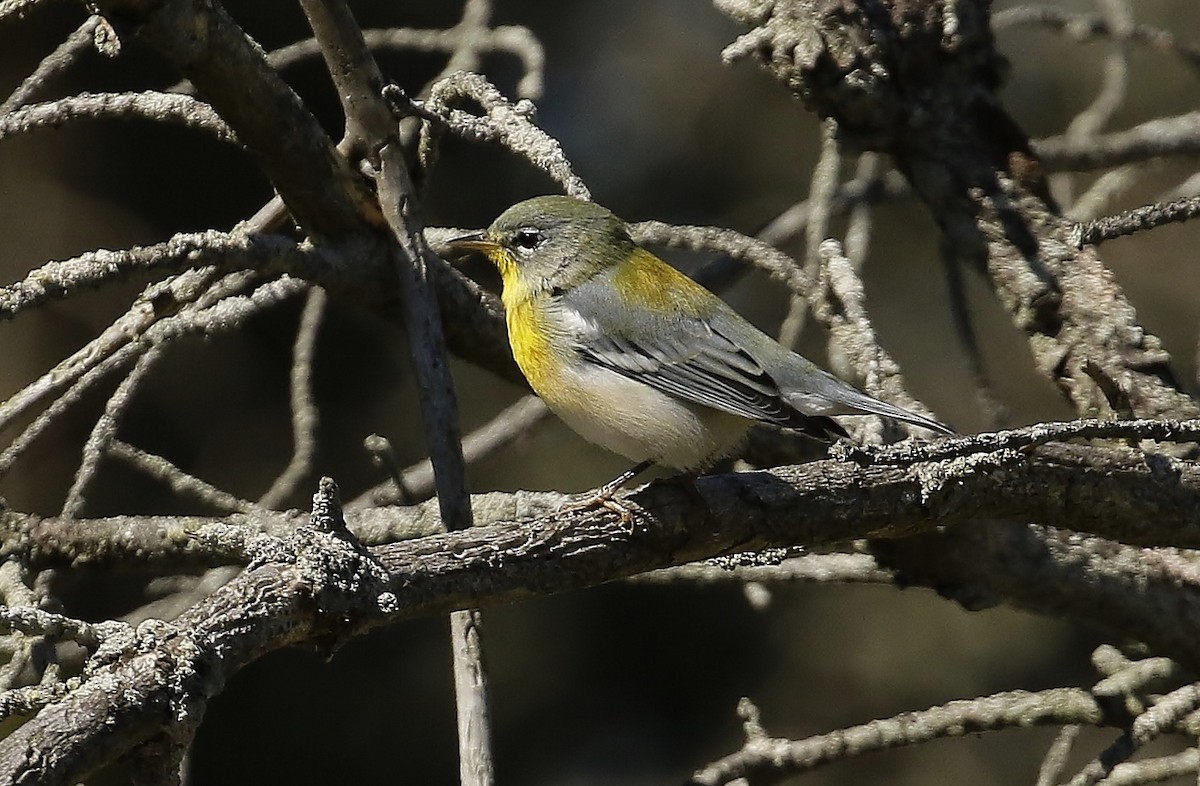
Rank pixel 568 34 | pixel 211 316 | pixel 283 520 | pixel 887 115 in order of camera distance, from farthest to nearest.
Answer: pixel 568 34
pixel 887 115
pixel 283 520
pixel 211 316

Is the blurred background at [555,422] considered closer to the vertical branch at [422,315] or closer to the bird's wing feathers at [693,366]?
the bird's wing feathers at [693,366]

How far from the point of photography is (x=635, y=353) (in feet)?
11.9

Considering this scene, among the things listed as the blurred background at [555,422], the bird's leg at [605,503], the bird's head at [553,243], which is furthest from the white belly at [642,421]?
the blurred background at [555,422]

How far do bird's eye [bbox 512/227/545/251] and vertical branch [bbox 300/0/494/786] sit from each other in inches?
25.8

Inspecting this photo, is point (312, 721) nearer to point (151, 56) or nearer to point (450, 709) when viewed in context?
point (450, 709)

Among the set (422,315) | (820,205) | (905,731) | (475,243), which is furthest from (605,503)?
(820,205)

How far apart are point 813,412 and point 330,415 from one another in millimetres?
3637

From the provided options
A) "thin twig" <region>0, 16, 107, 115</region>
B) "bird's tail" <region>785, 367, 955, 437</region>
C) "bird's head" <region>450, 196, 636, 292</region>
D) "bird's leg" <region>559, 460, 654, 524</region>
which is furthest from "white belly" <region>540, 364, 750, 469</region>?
"thin twig" <region>0, 16, 107, 115</region>

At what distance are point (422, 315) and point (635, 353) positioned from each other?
0.78m

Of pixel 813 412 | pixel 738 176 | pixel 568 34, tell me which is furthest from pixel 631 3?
pixel 813 412

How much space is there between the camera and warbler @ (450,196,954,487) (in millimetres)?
3301

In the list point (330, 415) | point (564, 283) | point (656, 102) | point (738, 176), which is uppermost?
point (656, 102)

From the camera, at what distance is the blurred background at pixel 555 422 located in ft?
20.4

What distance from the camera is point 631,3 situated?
758 cm
